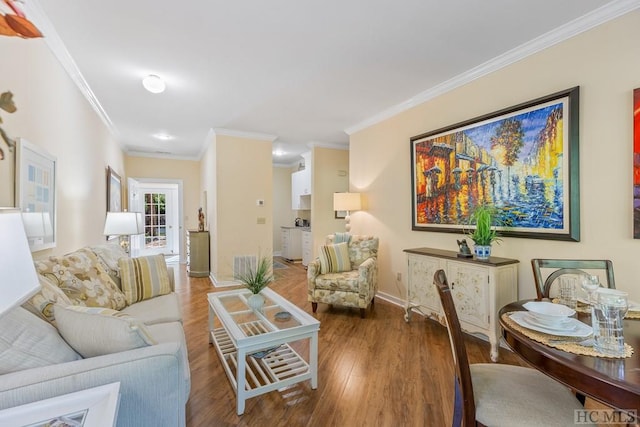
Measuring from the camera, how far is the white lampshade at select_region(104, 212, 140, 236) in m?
3.32

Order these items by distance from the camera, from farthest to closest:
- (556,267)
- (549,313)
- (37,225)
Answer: (37,225) → (556,267) → (549,313)

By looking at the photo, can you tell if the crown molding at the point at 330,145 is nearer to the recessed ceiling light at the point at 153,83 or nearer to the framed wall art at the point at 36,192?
the recessed ceiling light at the point at 153,83

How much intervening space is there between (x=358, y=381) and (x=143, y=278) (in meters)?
1.94

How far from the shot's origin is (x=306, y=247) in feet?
20.6

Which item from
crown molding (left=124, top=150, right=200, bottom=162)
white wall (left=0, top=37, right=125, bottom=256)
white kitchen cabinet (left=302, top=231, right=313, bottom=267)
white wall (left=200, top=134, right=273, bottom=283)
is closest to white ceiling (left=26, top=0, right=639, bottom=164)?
white wall (left=0, top=37, right=125, bottom=256)

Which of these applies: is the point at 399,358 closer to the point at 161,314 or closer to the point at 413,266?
the point at 413,266

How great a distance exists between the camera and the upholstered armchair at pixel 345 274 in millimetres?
3180

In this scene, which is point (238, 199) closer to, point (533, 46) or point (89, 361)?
point (89, 361)

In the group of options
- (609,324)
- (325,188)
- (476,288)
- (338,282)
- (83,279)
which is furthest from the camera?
(325,188)

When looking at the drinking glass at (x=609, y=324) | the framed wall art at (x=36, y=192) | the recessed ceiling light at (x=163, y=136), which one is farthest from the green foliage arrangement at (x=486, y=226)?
the recessed ceiling light at (x=163, y=136)

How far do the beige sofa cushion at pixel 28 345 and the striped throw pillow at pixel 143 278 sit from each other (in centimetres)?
123

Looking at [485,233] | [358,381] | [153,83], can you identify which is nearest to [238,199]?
[153,83]

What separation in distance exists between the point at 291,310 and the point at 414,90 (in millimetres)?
2661

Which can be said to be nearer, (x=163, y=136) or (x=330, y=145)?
(x=163, y=136)
